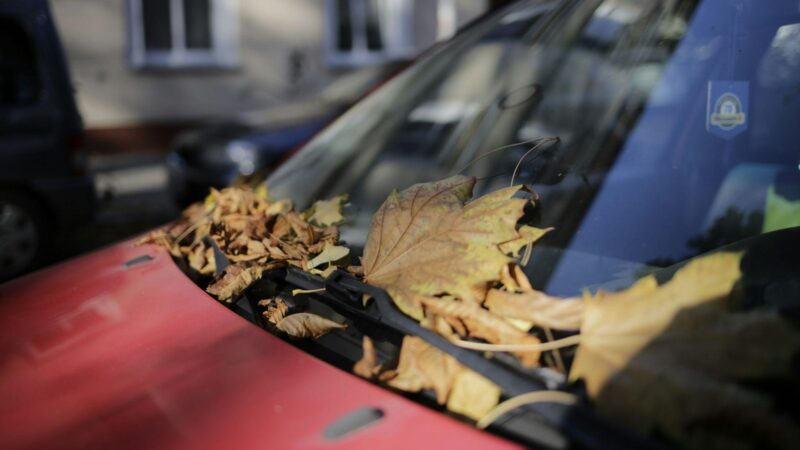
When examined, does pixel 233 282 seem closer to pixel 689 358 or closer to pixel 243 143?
pixel 689 358

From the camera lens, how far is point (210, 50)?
432 inches

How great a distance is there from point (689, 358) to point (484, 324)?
320 mm

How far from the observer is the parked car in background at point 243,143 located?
Answer: 622 cm

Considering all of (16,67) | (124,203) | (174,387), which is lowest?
(124,203)

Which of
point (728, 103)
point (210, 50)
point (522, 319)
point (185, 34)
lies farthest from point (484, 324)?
point (210, 50)

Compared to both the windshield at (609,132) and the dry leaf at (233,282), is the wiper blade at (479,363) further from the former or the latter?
the windshield at (609,132)

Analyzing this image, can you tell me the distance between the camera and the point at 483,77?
8.87ft

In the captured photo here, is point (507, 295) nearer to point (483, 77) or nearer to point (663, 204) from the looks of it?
point (663, 204)

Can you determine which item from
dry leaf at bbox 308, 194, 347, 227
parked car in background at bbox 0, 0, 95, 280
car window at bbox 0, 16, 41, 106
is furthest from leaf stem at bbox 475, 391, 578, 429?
car window at bbox 0, 16, 41, 106

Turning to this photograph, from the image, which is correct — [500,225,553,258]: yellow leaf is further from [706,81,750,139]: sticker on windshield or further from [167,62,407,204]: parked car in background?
[167,62,407,204]: parked car in background

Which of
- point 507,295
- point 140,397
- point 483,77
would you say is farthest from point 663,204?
point 140,397

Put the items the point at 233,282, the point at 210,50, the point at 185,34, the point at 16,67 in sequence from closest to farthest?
the point at 233,282 → the point at 16,67 → the point at 185,34 → the point at 210,50

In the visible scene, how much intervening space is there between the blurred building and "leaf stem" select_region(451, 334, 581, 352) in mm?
9386

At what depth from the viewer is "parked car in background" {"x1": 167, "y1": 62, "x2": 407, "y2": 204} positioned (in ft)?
20.4
